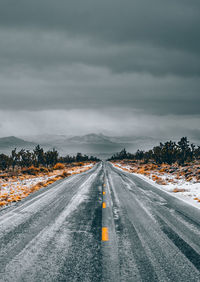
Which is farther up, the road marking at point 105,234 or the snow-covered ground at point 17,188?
the road marking at point 105,234

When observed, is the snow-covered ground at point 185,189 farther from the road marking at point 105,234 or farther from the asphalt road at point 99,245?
the road marking at point 105,234

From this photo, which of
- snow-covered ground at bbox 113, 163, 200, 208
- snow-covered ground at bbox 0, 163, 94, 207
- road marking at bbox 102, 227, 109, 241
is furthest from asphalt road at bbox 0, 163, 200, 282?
snow-covered ground at bbox 0, 163, 94, 207

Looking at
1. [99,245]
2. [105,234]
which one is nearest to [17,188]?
[105,234]

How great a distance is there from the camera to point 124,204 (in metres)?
9.90

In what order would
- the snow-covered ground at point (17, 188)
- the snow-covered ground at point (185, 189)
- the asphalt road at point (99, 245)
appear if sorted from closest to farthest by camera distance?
the asphalt road at point (99, 245) < the snow-covered ground at point (185, 189) < the snow-covered ground at point (17, 188)

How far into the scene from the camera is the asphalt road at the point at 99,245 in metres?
3.72

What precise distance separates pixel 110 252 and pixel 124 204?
5.47 metres

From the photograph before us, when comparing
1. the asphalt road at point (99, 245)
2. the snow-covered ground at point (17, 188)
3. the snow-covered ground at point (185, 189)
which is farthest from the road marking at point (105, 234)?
the snow-covered ground at point (17, 188)

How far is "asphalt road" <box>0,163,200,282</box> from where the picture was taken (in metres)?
3.72

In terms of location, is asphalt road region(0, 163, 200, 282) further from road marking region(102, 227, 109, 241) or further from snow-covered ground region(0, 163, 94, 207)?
snow-covered ground region(0, 163, 94, 207)

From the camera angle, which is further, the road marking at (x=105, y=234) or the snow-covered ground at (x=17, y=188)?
the snow-covered ground at (x=17, y=188)

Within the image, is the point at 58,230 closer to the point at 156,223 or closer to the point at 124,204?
the point at 156,223

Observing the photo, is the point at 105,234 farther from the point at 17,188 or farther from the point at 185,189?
the point at 17,188

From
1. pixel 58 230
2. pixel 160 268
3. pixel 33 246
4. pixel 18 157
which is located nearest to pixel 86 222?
pixel 58 230
